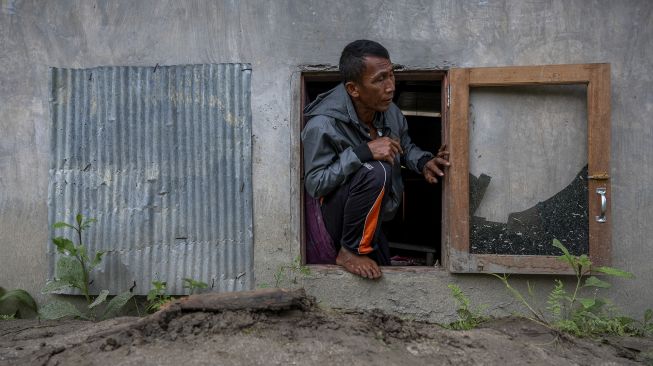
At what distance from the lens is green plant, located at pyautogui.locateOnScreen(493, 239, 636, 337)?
12.0 ft

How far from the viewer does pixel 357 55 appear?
13.3 ft

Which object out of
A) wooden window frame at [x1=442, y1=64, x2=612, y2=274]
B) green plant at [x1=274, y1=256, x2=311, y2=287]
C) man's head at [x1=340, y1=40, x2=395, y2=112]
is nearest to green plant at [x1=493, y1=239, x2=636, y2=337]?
wooden window frame at [x1=442, y1=64, x2=612, y2=274]

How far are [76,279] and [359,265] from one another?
199 centimetres

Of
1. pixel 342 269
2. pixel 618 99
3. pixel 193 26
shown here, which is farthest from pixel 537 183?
pixel 193 26

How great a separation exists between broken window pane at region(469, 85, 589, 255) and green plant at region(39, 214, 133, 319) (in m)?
2.55

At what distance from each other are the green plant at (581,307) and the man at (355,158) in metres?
0.91

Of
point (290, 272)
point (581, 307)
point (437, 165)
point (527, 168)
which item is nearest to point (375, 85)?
point (437, 165)

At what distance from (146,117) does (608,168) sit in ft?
10.4

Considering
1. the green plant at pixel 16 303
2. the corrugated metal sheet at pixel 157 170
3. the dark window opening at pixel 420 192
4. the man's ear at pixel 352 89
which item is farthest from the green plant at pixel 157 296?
the dark window opening at pixel 420 192

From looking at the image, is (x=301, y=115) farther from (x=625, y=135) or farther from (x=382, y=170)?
(x=625, y=135)

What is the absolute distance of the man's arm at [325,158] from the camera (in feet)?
13.2

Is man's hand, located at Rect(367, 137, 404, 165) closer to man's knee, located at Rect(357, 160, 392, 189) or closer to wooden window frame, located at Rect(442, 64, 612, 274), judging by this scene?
man's knee, located at Rect(357, 160, 392, 189)

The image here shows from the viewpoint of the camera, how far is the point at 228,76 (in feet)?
14.2

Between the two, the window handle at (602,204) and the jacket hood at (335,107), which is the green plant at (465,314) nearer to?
the window handle at (602,204)
